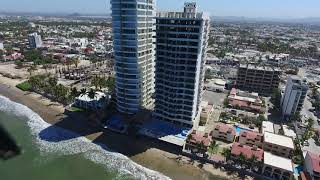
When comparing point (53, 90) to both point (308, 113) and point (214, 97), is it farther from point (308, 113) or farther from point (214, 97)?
point (308, 113)

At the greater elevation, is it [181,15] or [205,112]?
[181,15]

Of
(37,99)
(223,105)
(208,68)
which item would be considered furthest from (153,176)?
(208,68)

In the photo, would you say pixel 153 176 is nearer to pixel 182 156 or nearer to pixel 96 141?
pixel 182 156

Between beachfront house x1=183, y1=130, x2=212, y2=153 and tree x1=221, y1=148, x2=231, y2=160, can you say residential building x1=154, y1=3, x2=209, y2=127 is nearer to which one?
beachfront house x1=183, y1=130, x2=212, y2=153

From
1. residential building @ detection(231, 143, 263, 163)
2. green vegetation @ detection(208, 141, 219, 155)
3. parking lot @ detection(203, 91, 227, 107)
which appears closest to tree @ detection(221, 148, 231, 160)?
residential building @ detection(231, 143, 263, 163)

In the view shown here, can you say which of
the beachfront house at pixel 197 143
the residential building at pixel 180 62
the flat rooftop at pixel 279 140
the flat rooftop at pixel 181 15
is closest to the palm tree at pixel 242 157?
the beachfront house at pixel 197 143

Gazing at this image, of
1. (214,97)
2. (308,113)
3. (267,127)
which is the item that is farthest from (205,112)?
(308,113)
